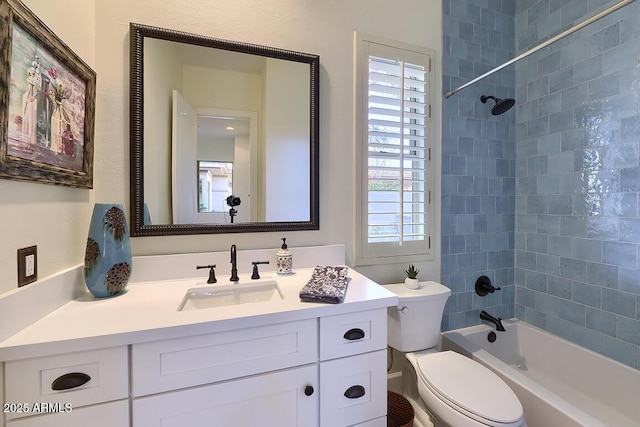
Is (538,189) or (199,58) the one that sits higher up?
(199,58)

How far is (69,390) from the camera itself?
77 centimetres

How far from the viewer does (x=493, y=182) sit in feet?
6.94

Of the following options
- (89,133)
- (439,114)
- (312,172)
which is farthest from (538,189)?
(89,133)

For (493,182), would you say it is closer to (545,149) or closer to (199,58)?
(545,149)

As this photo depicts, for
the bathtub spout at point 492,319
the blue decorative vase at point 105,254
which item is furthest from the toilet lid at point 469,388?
the blue decorative vase at point 105,254

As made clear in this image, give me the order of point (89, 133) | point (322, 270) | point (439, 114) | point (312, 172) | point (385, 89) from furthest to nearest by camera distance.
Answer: point (439, 114), point (385, 89), point (312, 172), point (322, 270), point (89, 133)

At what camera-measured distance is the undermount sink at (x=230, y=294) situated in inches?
47.8

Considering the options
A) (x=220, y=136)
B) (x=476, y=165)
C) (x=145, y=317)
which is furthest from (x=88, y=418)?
(x=476, y=165)

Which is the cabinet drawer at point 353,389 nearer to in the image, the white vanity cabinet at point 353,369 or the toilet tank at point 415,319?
the white vanity cabinet at point 353,369

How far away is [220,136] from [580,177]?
2.30 metres

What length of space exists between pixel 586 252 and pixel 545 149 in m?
0.77

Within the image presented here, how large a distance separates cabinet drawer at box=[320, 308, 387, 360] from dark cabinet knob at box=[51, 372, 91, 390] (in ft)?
2.39

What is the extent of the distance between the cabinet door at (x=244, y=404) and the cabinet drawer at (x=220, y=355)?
30 millimetres

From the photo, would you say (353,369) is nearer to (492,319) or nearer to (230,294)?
(230,294)
